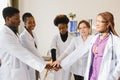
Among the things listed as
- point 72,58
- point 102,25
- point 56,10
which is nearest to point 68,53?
point 72,58

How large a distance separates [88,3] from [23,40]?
249cm

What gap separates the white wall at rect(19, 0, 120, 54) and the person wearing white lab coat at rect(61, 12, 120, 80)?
2.59 m

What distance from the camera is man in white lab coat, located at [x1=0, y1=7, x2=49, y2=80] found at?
2.44 m

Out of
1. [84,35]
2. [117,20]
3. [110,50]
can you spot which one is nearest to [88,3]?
[117,20]

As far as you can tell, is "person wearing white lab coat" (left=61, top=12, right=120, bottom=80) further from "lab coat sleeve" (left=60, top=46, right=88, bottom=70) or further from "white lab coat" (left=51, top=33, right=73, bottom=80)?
"white lab coat" (left=51, top=33, right=73, bottom=80)

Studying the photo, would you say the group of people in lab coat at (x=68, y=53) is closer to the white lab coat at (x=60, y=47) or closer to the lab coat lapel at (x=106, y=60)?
the lab coat lapel at (x=106, y=60)

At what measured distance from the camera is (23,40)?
108 inches

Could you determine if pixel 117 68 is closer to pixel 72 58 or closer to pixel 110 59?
pixel 110 59

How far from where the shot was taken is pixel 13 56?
2480 millimetres

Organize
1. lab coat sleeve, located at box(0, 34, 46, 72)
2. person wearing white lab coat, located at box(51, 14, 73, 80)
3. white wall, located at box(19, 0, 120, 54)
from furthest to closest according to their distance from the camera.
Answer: white wall, located at box(19, 0, 120, 54) < person wearing white lab coat, located at box(51, 14, 73, 80) < lab coat sleeve, located at box(0, 34, 46, 72)

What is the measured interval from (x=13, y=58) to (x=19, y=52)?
9cm

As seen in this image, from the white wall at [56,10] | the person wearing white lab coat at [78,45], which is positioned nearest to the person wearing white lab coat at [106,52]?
the person wearing white lab coat at [78,45]

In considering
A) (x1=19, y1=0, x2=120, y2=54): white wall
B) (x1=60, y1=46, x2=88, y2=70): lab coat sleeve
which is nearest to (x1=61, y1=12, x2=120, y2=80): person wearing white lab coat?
(x1=60, y1=46, x2=88, y2=70): lab coat sleeve

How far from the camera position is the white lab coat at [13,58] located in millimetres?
2424
